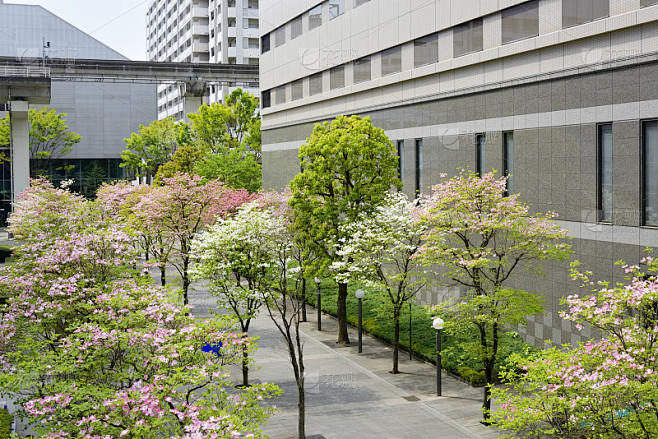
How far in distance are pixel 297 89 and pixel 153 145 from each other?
3977 centimetres

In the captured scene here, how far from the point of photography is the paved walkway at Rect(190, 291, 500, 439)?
19.3 meters

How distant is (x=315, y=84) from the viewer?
4275cm

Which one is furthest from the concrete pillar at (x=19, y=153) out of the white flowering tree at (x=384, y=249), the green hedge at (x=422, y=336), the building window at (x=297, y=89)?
the white flowering tree at (x=384, y=249)

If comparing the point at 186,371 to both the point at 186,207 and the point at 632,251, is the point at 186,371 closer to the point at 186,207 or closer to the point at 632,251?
the point at 632,251

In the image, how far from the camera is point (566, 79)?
2289 centimetres

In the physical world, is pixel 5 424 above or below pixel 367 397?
above

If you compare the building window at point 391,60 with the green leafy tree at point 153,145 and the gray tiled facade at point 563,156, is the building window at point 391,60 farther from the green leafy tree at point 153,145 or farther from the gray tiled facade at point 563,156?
the green leafy tree at point 153,145

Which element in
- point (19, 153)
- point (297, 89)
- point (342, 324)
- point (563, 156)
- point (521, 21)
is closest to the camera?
point (563, 156)

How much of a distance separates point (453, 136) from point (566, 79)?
22.0ft

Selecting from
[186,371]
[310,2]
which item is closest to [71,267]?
[186,371]

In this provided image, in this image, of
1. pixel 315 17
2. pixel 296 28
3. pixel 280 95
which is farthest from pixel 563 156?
pixel 280 95

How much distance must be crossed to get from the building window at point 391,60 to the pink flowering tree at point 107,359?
20.6 meters

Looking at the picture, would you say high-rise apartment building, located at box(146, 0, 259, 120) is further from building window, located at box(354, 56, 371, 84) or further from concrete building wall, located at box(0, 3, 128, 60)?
building window, located at box(354, 56, 371, 84)

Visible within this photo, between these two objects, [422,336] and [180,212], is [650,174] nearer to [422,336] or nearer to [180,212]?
[422,336]
